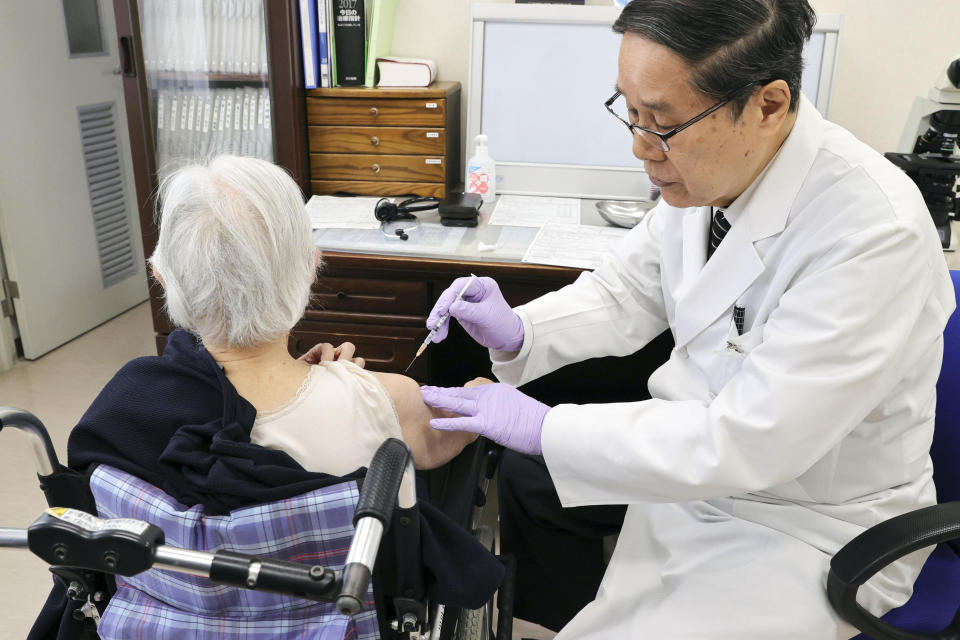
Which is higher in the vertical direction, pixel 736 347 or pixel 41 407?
pixel 736 347

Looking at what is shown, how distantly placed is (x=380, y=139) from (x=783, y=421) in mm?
1482

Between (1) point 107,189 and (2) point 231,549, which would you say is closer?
(2) point 231,549

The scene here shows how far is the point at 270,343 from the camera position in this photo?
3.57ft

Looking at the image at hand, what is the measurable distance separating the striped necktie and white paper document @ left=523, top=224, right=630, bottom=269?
1.21 feet

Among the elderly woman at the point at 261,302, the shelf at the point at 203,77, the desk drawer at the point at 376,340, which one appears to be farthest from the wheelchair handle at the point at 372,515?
the shelf at the point at 203,77

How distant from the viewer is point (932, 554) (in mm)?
1172

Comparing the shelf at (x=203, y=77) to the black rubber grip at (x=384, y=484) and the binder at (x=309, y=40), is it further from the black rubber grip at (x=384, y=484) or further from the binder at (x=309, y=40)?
the black rubber grip at (x=384, y=484)

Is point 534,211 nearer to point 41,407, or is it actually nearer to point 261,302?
point 261,302

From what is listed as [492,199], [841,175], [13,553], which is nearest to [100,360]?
[13,553]

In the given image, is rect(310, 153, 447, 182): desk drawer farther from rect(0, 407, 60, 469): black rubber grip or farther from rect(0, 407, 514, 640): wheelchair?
rect(0, 407, 60, 469): black rubber grip

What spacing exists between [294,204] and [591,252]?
867 mm

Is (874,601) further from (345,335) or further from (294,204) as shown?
(345,335)

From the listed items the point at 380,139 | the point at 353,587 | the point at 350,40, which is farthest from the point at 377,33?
the point at 353,587

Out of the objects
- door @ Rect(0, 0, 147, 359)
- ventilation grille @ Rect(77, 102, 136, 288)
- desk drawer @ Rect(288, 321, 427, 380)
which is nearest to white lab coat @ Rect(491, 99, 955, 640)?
desk drawer @ Rect(288, 321, 427, 380)
